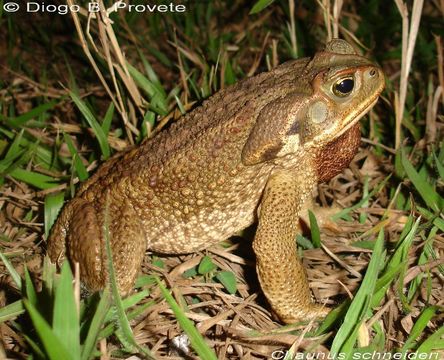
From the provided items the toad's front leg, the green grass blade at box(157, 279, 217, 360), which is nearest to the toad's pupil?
the toad's front leg

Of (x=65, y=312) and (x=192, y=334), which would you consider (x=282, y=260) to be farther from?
(x=65, y=312)

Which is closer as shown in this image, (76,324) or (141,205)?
(76,324)

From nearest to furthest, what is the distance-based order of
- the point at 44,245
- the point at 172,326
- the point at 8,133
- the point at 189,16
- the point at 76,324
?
1. the point at 76,324
2. the point at 172,326
3. the point at 44,245
4. the point at 8,133
5. the point at 189,16

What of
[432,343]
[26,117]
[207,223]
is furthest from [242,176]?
[26,117]

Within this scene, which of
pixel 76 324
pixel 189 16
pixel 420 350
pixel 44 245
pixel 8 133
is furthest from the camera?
pixel 189 16

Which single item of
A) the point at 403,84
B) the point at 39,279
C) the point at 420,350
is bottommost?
the point at 420,350

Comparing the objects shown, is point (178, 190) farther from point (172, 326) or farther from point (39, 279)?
point (39, 279)

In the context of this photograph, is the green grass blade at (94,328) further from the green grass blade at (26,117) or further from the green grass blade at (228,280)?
the green grass blade at (26,117)

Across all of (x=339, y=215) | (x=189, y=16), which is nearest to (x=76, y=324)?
(x=339, y=215)
